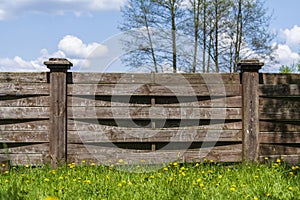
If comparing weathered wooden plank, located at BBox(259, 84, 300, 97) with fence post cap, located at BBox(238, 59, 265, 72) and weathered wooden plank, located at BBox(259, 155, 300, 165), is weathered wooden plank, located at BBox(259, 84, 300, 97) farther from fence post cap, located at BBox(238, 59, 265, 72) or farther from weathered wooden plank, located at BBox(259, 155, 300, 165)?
weathered wooden plank, located at BBox(259, 155, 300, 165)

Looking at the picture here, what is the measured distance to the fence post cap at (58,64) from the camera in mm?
6359

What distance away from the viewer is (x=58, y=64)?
6371 mm

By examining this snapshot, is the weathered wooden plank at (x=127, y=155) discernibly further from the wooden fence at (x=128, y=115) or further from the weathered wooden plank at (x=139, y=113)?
the weathered wooden plank at (x=139, y=113)

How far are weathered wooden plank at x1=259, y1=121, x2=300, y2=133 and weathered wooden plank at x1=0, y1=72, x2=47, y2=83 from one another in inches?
134

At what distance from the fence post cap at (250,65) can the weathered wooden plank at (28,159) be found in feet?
10.9

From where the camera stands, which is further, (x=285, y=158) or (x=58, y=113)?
(x=285, y=158)

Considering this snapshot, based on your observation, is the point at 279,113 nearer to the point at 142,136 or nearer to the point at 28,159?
the point at 142,136

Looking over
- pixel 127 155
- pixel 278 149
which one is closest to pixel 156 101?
pixel 127 155

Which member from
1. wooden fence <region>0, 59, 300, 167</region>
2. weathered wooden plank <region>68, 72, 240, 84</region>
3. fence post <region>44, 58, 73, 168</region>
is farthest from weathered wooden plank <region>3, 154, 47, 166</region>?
weathered wooden plank <region>68, 72, 240, 84</region>

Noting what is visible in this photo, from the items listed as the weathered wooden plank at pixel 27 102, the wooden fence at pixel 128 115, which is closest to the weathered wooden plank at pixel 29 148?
the wooden fence at pixel 128 115

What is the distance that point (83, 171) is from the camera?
6.02 metres

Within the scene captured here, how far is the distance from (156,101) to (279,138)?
80.1 inches

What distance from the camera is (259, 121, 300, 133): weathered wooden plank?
6715 millimetres

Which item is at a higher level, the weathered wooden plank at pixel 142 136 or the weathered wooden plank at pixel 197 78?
the weathered wooden plank at pixel 197 78
